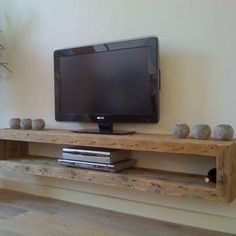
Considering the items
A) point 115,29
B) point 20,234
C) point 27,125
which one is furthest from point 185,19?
point 20,234

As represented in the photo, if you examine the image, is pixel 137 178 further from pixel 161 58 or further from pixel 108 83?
pixel 161 58

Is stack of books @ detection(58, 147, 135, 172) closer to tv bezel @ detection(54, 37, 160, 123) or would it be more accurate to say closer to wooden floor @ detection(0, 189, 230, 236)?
tv bezel @ detection(54, 37, 160, 123)

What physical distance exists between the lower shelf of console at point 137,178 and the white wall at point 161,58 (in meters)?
0.23

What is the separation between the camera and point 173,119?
7.73ft

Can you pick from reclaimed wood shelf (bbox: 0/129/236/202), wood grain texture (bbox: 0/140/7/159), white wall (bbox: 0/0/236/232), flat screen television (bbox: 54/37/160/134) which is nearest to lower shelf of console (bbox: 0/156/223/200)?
reclaimed wood shelf (bbox: 0/129/236/202)

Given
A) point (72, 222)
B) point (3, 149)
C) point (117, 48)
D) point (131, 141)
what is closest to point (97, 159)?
point (131, 141)

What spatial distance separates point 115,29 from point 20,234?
1.66m

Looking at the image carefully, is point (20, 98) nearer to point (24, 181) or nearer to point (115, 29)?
point (24, 181)

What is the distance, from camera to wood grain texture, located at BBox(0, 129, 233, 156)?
6.25 ft

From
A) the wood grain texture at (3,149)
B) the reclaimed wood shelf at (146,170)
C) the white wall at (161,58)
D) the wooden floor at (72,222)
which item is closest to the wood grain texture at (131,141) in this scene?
the reclaimed wood shelf at (146,170)

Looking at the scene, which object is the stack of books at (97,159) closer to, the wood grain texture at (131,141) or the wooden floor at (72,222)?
the wood grain texture at (131,141)

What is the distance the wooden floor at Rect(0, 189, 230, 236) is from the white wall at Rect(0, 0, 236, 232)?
4.5 inches

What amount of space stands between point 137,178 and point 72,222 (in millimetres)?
618

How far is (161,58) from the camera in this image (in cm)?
239
